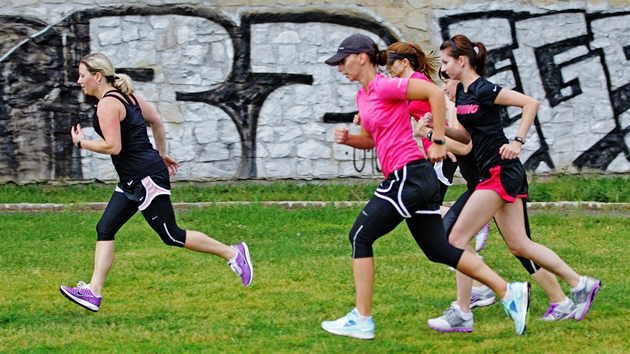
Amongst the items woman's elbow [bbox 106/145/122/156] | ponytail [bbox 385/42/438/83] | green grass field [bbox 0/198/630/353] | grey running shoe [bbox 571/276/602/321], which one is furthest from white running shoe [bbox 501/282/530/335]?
woman's elbow [bbox 106/145/122/156]

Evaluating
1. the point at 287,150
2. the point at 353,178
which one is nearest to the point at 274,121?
the point at 287,150

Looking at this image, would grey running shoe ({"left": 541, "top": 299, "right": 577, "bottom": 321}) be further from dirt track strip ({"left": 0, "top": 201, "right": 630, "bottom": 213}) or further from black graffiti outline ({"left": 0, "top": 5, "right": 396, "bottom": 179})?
black graffiti outline ({"left": 0, "top": 5, "right": 396, "bottom": 179})

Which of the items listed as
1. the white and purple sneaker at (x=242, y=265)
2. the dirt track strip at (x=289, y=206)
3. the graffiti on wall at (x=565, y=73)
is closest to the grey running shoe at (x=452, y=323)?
the white and purple sneaker at (x=242, y=265)

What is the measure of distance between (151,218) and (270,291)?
1.15 meters

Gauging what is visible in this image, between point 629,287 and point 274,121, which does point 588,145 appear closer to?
point 274,121

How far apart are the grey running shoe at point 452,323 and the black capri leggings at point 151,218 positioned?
198cm

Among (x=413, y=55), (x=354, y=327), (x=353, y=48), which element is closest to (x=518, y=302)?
(x=354, y=327)

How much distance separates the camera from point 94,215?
1040 centimetres

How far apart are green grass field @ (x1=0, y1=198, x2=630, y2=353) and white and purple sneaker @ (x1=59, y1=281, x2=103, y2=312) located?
8cm

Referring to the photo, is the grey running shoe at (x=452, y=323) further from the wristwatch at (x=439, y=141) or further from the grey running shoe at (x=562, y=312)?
the wristwatch at (x=439, y=141)

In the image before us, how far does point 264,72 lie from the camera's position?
1215 cm

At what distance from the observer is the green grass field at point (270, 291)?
543 centimetres

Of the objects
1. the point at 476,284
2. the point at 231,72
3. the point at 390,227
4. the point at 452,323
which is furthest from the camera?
the point at 231,72

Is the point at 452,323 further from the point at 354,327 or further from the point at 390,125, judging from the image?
the point at 390,125
